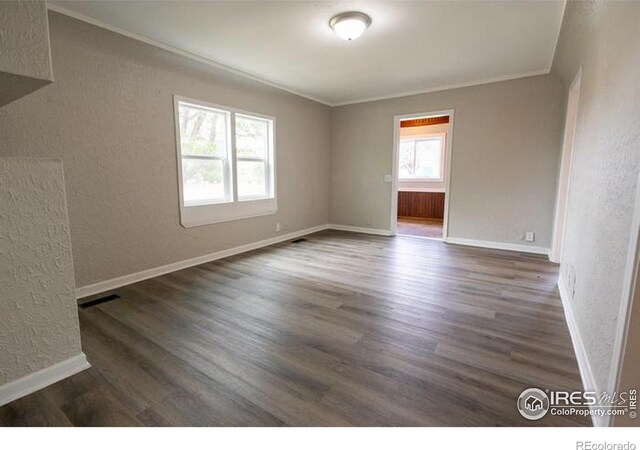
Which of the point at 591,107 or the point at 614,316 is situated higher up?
the point at 591,107

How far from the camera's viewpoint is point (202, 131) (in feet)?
13.3

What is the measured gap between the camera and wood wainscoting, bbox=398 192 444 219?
8016mm

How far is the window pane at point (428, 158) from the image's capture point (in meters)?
8.01

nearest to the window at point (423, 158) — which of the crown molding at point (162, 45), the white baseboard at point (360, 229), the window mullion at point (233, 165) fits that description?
the white baseboard at point (360, 229)

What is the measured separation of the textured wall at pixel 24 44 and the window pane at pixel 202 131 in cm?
226

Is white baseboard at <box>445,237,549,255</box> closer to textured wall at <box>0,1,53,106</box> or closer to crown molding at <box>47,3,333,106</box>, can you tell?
crown molding at <box>47,3,333,106</box>

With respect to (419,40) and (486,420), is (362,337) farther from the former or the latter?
(419,40)

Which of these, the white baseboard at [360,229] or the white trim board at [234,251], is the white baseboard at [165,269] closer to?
the white trim board at [234,251]

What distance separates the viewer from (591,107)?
7.74ft

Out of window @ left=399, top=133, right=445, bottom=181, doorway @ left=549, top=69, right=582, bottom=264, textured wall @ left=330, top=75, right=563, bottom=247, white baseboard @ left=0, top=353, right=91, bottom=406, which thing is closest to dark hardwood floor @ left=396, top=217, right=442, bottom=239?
textured wall @ left=330, top=75, right=563, bottom=247

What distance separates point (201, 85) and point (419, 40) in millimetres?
2638

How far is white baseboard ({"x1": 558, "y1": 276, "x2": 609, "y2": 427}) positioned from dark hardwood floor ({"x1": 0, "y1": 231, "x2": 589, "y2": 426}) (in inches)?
1.9

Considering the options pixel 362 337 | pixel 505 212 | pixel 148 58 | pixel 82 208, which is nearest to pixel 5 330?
pixel 82 208

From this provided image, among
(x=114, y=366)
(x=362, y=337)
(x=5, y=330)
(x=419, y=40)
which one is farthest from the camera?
(x=419, y=40)
